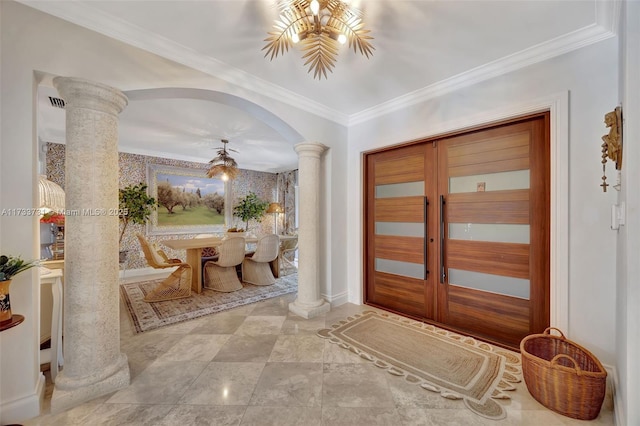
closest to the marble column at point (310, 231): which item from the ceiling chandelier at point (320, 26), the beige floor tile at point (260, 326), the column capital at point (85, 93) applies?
the beige floor tile at point (260, 326)

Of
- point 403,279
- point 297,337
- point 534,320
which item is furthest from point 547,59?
point 297,337

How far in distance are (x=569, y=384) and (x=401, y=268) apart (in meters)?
1.75

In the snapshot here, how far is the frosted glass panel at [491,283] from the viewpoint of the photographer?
233 cm

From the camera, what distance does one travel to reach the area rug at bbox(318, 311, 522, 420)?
181cm

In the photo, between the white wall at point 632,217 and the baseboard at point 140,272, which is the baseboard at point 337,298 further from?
→ the baseboard at point 140,272

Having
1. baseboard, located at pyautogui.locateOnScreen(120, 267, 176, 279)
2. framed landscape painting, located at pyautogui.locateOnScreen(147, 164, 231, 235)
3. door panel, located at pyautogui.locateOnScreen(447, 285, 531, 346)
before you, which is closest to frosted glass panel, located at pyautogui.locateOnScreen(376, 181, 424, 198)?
door panel, located at pyautogui.locateOnScreen(447, 285, 531, 346)

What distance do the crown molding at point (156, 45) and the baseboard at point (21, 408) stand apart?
2.42m

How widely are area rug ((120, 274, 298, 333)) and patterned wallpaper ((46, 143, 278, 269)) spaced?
104cm

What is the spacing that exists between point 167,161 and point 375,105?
16.0ft

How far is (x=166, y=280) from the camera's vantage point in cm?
386

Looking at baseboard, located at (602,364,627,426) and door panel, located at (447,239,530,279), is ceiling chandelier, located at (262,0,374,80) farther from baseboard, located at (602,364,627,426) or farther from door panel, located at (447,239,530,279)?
baseboard, located at (602,364,627,426)

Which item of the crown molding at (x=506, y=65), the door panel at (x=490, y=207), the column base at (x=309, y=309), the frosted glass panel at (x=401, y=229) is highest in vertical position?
the crown molding at (x=506, y=65)

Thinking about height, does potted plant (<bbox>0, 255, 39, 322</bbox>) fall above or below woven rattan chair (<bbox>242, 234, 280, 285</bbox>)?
above

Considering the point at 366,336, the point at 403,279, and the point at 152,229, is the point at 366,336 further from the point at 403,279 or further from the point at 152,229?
the point at 152,229
